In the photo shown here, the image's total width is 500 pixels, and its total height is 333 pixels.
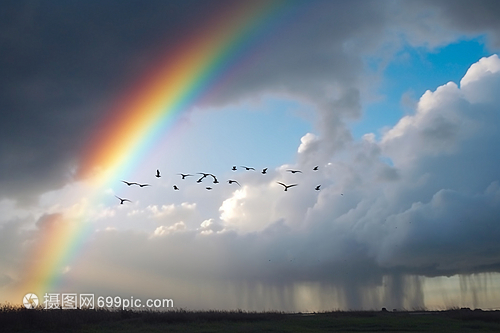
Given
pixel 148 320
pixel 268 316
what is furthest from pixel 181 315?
pixel 268 316

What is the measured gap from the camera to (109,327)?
185 feet

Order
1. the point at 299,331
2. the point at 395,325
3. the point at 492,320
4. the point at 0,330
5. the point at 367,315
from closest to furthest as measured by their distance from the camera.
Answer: the point at 0,330 → the point at 299,331 → the point at 395,325 → the point at 492,320 → the point at 367,315

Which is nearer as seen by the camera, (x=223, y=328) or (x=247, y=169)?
(x=223, y=328)

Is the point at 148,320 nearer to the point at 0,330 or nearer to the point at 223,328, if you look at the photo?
the point at 223,328

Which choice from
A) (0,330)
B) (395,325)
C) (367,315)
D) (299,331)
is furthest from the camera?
(367,315)

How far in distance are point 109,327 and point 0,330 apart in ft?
41.4

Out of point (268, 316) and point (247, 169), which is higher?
point (247, 169)

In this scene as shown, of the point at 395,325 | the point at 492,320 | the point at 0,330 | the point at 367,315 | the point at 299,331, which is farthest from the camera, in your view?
the point at 367,315

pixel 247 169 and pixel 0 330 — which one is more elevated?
pixel 247 169

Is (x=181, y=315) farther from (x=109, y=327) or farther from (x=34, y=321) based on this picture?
(x=34, y=321)

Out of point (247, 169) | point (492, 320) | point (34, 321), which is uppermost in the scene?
point (247, 169)

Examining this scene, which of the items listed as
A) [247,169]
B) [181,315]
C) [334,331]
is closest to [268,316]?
[181,315]

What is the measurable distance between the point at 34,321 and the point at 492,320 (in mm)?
70806

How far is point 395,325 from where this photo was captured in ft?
202
